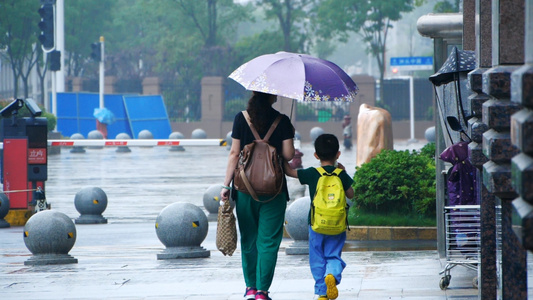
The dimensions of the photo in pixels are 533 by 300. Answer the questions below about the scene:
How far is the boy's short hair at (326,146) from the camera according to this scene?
6.60 m

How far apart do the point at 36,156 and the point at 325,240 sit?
362 inches

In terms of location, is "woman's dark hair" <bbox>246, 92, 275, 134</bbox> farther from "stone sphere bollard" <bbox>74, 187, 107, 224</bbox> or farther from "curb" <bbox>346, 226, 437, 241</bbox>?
"stone sphere bollard" <bbox>74, 187, 107, 224</bbox>

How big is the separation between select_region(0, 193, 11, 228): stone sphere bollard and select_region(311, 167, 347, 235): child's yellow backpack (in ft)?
29.1

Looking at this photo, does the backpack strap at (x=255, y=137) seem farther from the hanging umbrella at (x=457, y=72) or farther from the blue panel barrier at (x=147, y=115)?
the blue panel barrier at (x=147, y=115)

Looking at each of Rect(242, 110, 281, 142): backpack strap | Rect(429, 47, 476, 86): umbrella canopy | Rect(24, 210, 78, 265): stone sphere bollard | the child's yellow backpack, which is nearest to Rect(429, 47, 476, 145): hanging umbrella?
Rect(429, 47, 476, 86): umbrella canopy

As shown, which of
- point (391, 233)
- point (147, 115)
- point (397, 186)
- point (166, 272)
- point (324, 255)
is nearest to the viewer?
point (324, 255)

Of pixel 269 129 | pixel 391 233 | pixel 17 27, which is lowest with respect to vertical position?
pixel 391 233

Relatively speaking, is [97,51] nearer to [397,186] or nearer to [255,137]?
[397,186]

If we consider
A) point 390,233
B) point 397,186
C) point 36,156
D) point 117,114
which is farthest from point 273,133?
point 117,114

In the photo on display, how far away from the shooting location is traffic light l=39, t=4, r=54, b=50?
31.8m

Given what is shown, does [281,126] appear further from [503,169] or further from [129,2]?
[129,2]

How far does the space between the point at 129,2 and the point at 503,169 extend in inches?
2513

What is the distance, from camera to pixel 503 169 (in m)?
4.65

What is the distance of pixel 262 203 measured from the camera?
6.80 m
